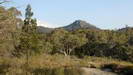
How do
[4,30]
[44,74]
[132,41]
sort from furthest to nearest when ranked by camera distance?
[132,41]
[44,74]
[4,30]

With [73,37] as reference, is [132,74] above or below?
below

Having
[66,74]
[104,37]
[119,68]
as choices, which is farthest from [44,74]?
[104,37]

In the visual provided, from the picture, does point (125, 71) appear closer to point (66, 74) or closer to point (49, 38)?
point (66, 74)

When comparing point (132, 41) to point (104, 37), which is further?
point (104, 37)

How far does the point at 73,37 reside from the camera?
221 feet

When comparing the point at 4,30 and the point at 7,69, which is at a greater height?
the point at 4,30

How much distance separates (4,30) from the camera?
13.6 meters

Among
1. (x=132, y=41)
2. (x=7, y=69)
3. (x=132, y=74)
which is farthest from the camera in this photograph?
(x=132, y=41)

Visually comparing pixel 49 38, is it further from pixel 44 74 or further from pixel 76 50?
pixel 44 74

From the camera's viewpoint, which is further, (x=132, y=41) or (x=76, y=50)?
(x=76, y=50)

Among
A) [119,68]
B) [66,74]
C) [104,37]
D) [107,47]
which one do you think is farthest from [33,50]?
[104,37]

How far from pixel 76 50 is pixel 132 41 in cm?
1307

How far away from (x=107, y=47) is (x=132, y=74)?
34572mm

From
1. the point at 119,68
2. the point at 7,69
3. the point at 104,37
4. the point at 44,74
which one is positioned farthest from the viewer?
the point at 104,37
